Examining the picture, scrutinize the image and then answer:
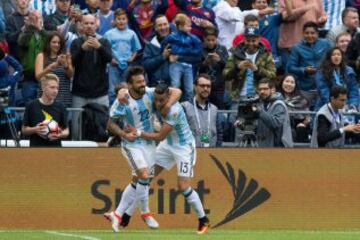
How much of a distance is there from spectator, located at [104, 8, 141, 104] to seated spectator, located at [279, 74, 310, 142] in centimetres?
266

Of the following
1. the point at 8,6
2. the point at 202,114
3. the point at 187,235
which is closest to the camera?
the point at 187,235

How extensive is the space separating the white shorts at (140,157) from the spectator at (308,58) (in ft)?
15.1

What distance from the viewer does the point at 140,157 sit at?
1461 centimetres

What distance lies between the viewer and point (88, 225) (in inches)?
643

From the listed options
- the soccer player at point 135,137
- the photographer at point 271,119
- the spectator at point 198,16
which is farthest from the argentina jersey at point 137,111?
the spectator at point 198,16

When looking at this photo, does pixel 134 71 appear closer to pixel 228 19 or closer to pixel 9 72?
pixel 9 72

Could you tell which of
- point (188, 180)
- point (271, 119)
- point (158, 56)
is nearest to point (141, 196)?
point (188, 180)

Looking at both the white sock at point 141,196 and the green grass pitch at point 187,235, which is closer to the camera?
the green grass pitch at point 187,235

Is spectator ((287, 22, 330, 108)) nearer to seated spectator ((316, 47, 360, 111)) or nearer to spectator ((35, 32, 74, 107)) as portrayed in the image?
seated spectator ((316, 47, 360, 111))

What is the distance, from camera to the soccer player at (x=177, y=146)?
14.5 meters

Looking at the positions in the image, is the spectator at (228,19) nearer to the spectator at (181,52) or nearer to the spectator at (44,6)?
the spectator at (181,52)

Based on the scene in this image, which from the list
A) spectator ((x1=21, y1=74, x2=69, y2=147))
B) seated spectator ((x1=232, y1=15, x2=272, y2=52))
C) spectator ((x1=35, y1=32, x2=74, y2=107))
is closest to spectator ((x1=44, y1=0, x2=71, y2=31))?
spectator ((x1=35, y1=32, x2=74, y2=107))

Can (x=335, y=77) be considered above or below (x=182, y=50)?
below

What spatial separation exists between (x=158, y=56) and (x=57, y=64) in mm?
1773
